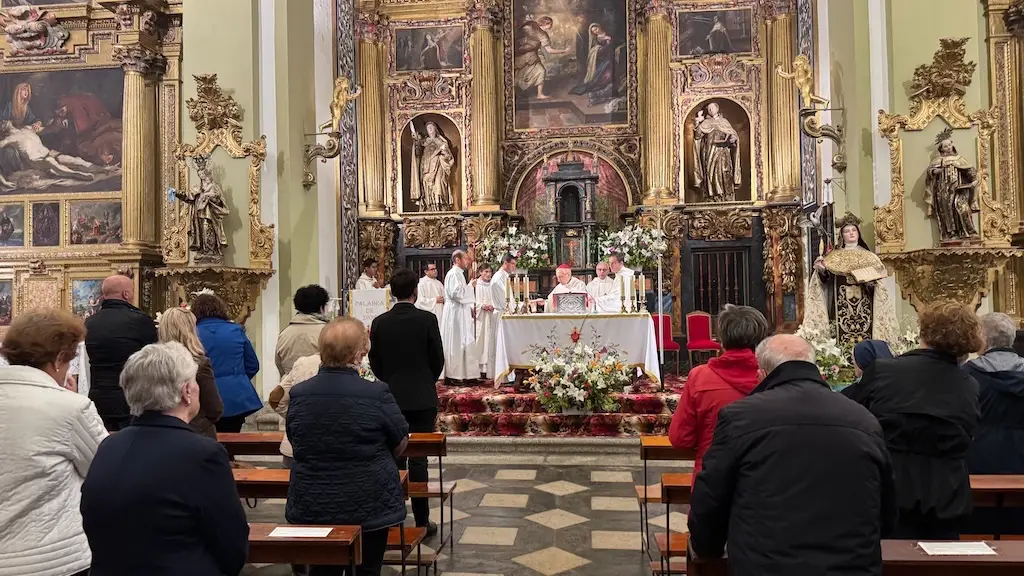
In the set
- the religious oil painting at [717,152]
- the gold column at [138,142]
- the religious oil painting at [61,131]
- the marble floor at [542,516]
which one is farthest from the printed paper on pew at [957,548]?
the religious oil painting at [61,131]

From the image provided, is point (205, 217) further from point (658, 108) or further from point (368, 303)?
point (658, 108)

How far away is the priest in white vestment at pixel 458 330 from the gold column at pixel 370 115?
3.71 metres

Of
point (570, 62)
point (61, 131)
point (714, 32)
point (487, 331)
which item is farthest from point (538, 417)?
point (61, 131)

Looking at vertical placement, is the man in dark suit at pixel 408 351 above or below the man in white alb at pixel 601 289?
below

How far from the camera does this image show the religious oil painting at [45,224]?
483 inches

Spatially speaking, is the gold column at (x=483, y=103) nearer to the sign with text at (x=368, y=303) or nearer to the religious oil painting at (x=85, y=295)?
the sign with text at (x=368, y=303)

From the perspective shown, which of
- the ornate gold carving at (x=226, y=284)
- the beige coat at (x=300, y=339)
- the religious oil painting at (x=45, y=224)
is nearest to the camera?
the beige coat at (x=300, y=339)

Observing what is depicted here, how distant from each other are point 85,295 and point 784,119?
40.5 ft

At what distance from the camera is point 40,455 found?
249cm

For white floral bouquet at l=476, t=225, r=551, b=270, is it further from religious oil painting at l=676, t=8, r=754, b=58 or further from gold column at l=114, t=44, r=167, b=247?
gold column at l=114, t=44, r=167, b=247

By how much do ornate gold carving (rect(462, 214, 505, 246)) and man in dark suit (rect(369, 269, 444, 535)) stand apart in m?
8.59

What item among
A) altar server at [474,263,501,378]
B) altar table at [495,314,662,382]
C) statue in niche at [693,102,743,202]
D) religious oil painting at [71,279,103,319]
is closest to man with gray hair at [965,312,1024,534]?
altar table at [495,314,662,382]

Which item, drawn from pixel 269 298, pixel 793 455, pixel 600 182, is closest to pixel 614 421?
pixel 269 298

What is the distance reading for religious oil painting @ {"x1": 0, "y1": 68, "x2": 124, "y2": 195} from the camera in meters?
12.2
